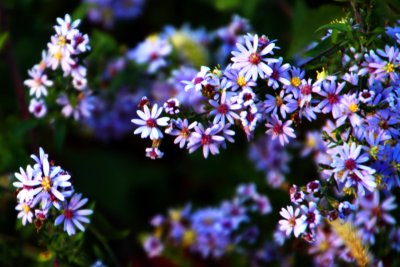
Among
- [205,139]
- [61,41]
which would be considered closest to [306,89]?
[205,139]

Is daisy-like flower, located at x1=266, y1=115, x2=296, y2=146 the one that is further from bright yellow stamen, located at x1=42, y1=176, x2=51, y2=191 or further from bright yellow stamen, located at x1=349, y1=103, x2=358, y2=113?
bright yellow stamen, located at x1=42, y1=176, x2=51, y2=191

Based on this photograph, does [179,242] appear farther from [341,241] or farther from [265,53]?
[265,53]

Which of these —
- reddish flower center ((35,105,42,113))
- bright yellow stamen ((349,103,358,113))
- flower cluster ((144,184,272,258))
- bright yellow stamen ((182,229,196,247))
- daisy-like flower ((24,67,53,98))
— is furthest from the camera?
bright yellow stamen ((182,229,196,247))

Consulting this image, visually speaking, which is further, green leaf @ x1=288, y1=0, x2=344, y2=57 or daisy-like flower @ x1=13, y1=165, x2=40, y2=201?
green leaf @ x1=288, y1=0, x2=344, y2=57

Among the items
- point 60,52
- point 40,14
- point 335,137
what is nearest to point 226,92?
point 335,137

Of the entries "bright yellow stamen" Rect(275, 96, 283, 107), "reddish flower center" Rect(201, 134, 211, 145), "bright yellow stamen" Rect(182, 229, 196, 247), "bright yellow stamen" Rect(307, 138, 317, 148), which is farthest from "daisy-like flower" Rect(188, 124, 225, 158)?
"bright yellow stamen" Rect(182, 229, 196, 247)

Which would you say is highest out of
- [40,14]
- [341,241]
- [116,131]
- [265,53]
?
[40,14]

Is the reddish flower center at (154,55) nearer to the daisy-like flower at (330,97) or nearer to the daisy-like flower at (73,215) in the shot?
the daisy-like flower at (73,215)
